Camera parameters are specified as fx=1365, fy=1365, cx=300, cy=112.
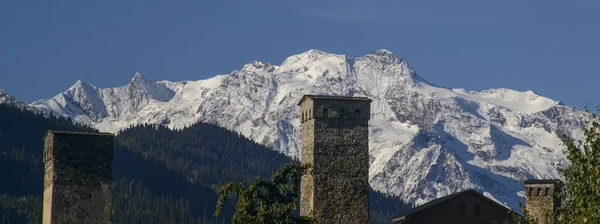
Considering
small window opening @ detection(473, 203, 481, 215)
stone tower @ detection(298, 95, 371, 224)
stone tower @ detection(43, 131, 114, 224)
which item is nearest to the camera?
stone tower @ detection(43, 131, 114, 224)

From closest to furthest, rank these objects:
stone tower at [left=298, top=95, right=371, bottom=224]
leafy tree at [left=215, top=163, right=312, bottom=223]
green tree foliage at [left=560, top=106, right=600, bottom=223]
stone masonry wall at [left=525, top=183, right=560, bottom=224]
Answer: green tree foliage at [left=560, top=106, right=600, bottom=223] < leafy tree at [left=215, top=163, right=312, bottom=223] < stone tower at [left=298, top=95, right=371, bottom=224] < stone masonry wall at [left=525, top=183, right=560, bottom=224]

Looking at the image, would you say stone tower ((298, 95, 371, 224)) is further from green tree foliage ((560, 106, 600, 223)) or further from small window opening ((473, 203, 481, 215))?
small window opening ((473, 203, 481, 215))

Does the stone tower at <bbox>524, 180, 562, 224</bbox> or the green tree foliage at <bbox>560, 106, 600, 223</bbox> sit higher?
the stone tower at <bbox>524, 180, 562, 224</bbox>

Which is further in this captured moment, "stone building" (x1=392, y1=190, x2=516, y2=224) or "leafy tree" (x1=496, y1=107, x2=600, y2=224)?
"stone building" (x1=392, y1=190, x2=516, y2=224)

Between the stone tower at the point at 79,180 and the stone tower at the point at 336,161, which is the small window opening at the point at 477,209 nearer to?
the stone tower at the point at 336,161

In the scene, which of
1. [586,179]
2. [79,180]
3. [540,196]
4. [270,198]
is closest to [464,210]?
[540,196]

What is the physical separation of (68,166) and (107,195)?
2.39m

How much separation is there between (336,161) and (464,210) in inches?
1114

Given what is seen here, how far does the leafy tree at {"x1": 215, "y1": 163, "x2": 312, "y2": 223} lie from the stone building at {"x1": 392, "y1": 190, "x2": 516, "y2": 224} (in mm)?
23888

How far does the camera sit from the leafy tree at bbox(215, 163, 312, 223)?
76.0 m

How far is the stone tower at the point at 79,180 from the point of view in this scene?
6619cm

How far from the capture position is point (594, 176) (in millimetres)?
50281

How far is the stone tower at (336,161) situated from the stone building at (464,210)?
2377 centimetres

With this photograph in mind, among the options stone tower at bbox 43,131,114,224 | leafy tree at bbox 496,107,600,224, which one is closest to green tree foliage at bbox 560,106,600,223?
leafy tree at bbox 496,107,600,224
